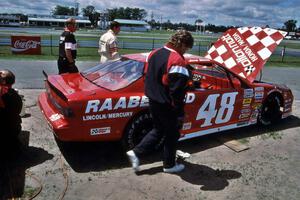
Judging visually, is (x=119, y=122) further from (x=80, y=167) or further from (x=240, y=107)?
(x=240, y=107)

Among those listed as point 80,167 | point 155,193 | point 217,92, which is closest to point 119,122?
point 80,167

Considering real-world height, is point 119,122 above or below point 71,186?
above

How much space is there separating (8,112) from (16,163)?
0.62m

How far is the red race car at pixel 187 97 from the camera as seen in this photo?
405cm

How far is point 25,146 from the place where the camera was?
477 centimetres

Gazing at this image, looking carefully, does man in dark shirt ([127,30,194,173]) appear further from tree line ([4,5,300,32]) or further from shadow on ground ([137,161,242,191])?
tree line ([4,5,300,32])

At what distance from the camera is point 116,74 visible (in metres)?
4.75

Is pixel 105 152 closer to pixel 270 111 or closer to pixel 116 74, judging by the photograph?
pixel 116 74

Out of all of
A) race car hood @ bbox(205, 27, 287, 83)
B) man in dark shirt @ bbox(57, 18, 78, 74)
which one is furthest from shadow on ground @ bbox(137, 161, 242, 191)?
man in dark shirt @ bbox(57, 18, 78, 74)

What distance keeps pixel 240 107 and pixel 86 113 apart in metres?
2.59

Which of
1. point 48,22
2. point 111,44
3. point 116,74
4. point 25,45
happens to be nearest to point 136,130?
point 116,74

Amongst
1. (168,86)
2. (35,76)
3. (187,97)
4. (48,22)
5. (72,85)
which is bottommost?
(35,76)

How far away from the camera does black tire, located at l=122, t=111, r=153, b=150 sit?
4383 millimetres

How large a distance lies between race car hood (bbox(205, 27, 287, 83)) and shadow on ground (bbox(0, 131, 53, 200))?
3260 mm
